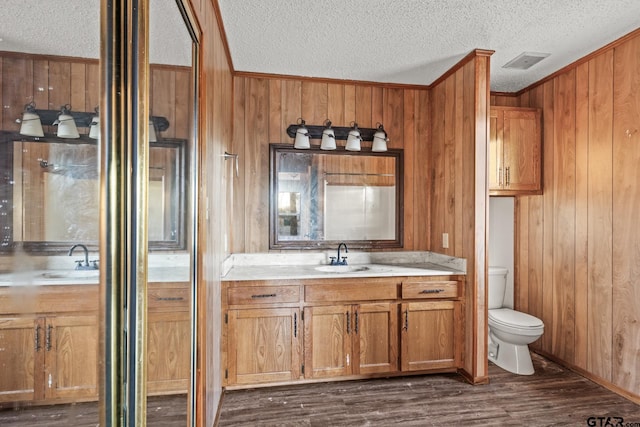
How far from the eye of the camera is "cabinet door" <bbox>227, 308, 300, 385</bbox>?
2.56m

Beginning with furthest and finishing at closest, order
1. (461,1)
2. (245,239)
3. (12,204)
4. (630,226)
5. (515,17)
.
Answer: (245,239) → (630,226) → (515,17) → (461,1) → (12,204)

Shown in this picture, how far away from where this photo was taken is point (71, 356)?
0.64 meters

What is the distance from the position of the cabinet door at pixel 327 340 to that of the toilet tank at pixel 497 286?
156 centimetres

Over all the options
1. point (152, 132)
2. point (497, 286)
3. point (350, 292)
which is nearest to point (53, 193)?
point (152, 132)

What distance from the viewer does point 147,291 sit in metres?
0.98

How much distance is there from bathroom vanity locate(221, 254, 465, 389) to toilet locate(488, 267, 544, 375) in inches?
16.3

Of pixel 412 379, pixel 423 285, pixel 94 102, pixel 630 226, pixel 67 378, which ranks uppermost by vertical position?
pixel 94 102

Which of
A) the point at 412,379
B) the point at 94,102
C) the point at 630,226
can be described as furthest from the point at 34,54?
the point at 630,226

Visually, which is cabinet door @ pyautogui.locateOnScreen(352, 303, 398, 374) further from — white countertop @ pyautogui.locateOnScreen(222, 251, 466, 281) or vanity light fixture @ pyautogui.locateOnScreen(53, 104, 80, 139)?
vanity light fixture @ pyautogui.locateOnScreen(53, 104, 80, 139)

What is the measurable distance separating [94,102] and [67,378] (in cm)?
52

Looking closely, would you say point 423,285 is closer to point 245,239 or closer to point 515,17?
point 245,239

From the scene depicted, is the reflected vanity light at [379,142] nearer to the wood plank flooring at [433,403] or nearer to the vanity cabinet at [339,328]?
the vanity cabinet at [339,328]

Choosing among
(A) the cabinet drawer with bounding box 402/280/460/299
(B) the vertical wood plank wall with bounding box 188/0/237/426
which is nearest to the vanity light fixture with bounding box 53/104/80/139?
(B) the vertical wood plank wall with bounding box 188/0/237/426

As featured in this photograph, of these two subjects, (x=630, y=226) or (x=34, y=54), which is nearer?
(x=34, y=54)
